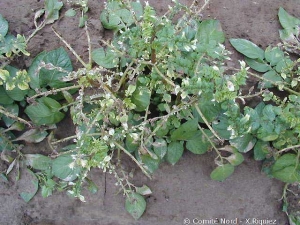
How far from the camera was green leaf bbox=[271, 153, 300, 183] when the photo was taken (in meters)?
1.80

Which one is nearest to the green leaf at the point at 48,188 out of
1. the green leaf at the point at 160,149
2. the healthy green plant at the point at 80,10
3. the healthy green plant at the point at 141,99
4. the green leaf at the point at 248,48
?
the healthy green plant at the point at 141,99

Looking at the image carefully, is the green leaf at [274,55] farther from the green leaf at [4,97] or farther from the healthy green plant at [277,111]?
the green leaf at [4,97]

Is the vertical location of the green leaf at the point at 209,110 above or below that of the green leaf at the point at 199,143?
above

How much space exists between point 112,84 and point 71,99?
192 millimetres

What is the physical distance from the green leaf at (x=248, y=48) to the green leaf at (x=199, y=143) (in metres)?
0.41

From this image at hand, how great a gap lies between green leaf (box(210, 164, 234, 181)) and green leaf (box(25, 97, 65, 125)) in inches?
28.1

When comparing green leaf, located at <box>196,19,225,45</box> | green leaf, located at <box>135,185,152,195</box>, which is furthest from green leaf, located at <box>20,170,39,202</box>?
green leaf, located at <box>196,19,225,45</box>

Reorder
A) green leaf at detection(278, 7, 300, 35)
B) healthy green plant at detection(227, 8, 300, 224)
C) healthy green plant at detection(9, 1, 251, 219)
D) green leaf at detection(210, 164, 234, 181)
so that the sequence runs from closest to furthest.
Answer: healthy green plant at detection(9, 1, 251, 219) → healthy green plant at detection(227, 8, 300, 224) → green leaf at detection(210, 164, 234, 181) → green leaf at detection(278, 7, 300, 35)

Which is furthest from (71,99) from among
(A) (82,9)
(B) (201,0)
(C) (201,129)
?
(B) (201,0)

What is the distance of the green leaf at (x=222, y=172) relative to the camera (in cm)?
181

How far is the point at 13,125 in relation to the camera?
192cm

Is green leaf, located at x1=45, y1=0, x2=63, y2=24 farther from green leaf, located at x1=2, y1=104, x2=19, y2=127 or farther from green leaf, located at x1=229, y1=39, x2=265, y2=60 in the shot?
green leaf, located at x1=229, y1=39, x2=265, y2=60

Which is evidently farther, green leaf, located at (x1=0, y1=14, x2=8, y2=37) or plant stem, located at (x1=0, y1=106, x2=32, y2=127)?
green leaf, located at (x1=0, y1=14, x2=8, y2=37)

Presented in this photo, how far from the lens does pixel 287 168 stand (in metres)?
1.80
